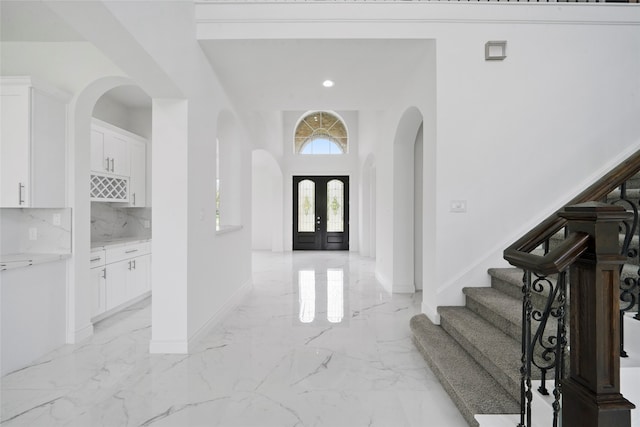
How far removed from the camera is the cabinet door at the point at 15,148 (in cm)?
290

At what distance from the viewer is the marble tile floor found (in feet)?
6.84

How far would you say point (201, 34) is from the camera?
3.26m

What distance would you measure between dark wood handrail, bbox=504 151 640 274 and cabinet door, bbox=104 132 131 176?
4.58 meters

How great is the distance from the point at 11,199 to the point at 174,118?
61.2 inches

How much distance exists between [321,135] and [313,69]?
6753 millimetres

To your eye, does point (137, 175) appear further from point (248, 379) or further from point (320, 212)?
point (320, 212)

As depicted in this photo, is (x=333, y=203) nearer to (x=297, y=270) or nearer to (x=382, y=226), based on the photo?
(x=297, y=270)

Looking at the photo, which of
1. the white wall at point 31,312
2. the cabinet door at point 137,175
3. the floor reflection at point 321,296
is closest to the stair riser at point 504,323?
the floor reflection at point 321,296

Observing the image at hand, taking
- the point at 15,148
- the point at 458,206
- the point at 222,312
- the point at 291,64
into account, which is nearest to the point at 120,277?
the point at 222,312

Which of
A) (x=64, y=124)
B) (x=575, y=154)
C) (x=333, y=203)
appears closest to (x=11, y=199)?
(x=64, y=124)

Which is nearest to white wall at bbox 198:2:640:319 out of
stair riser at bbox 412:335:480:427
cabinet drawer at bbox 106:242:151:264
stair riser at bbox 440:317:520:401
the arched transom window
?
stair riser at bbox 440:317:520:401

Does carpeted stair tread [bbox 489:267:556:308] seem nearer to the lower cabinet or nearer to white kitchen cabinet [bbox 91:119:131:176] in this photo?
the lower cabinet

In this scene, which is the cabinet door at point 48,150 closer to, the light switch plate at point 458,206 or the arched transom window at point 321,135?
the light switch plate at point 458,206

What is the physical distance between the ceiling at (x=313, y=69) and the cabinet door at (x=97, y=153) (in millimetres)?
1668
